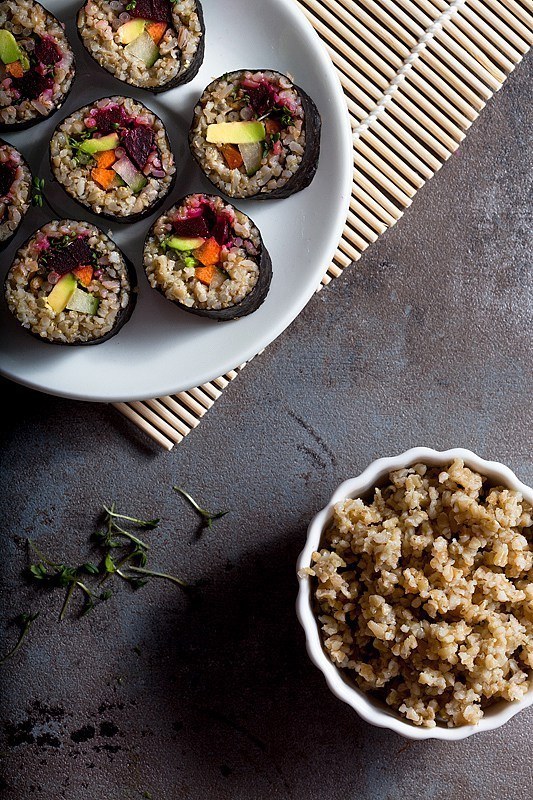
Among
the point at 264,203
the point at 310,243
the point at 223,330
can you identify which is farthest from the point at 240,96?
the point at 223,330

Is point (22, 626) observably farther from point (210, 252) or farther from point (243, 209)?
point (243, 209)

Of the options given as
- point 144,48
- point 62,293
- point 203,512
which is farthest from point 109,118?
point 203,512

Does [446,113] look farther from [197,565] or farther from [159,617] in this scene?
[159,617]

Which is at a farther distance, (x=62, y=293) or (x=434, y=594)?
(x=62, y=293)

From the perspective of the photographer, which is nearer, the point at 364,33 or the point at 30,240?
the point at 30,240

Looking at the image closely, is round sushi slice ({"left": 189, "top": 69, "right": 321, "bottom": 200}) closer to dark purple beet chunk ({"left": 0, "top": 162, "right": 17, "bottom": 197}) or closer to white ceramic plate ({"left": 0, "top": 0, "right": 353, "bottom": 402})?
white ceramic plate ({"left": 0, "top": 0, "right": 353, "bottom": 402})

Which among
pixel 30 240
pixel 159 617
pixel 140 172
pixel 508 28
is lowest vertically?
pixel 159 617
